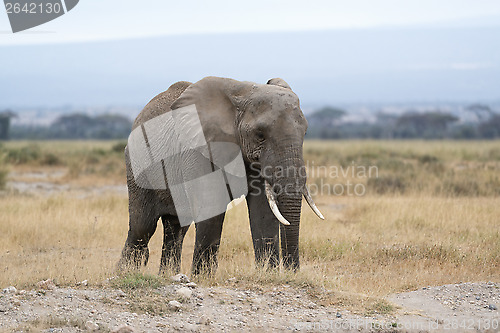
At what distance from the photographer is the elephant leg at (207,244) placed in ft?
25.5

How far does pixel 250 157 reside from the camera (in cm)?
746

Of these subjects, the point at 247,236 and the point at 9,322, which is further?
the point at 247,236

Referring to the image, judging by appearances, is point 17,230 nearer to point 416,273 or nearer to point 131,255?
point 131,255

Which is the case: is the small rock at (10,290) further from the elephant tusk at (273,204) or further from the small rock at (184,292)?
the elephant tusk at (273,204)

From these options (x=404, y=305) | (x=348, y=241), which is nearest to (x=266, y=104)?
(x=404, y=305)

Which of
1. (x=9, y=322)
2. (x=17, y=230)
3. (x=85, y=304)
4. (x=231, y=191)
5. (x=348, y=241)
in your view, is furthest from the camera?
(x=17, y=230)

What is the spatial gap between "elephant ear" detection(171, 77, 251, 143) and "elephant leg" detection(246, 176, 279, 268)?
0.61 metres

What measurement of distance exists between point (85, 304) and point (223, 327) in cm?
132

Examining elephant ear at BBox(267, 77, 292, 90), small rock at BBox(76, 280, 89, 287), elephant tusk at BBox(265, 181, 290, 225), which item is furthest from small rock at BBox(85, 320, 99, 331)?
elephant ear at BBox(267, 77, 292, 90)

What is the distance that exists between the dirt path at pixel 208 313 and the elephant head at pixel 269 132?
2.84 ft

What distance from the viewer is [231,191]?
7867 millimetres

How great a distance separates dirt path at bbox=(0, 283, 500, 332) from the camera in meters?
6.08

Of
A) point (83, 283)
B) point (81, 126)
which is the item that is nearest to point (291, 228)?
point (83, 283)

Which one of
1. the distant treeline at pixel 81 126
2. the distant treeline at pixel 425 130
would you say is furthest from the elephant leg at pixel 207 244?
the distant treeline at pixel 81 126
